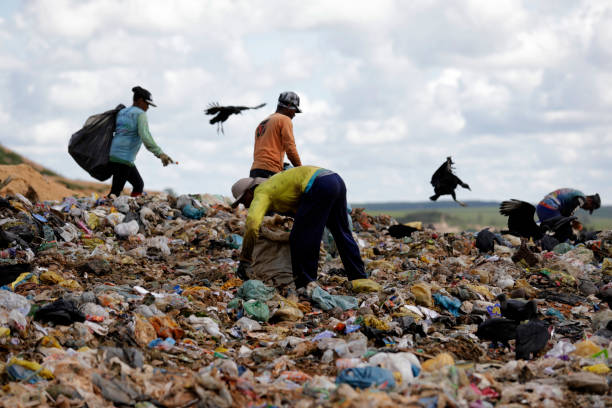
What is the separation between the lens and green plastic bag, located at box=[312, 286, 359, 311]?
5891 mm

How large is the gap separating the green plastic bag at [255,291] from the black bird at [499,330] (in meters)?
1.99

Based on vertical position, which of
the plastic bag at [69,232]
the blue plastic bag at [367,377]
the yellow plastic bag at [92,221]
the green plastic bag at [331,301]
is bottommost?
the blue plastic bag at [367,377]

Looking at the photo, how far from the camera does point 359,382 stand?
12.5ft

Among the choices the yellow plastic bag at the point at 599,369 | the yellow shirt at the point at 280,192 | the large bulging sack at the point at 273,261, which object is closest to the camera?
the yellow plastic bag at the point at 599,369

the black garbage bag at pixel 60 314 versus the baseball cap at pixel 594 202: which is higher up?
the baseball cap at pixel 594 202

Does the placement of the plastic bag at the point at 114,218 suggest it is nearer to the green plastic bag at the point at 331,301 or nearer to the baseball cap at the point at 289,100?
the baseball cap at the point at 289,100

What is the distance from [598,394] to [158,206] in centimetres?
852

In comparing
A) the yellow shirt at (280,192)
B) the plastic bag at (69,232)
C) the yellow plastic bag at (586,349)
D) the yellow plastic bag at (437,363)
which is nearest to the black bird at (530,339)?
the yellow plastic bag at (586,349)

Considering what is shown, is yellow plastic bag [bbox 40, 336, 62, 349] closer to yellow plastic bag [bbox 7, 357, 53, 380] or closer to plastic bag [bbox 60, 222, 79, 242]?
yellow plastic bag [bbox 7, 357, 53, 380]

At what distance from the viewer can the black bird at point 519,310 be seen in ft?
17.2

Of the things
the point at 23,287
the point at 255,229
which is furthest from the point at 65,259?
the point at 255,229

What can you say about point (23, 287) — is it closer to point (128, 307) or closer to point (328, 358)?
point (128, 307)

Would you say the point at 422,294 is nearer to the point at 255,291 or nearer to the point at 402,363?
the point at 255,291

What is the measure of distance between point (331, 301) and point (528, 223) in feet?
19.8
